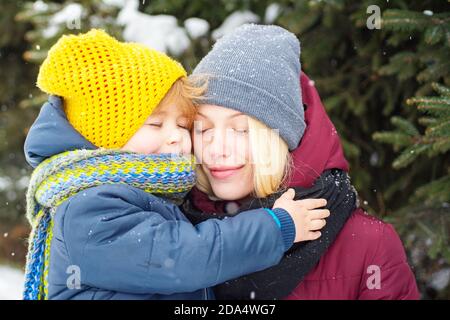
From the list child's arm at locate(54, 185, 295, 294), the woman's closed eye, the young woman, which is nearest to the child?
child's arm at locate(54, 185, 295, 294)

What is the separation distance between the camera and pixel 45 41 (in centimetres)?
458

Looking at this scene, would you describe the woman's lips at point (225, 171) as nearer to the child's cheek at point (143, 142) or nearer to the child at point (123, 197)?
the child at point (123, 197)

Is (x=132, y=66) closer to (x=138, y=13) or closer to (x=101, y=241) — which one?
(x=101, y=241)

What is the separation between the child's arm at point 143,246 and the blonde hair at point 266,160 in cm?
37

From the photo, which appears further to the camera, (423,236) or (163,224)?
(423,236)

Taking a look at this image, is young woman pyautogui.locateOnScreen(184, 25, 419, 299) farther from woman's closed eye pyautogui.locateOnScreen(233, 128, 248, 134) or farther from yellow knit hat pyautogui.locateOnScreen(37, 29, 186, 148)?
yellow knit hat pyautogui.locateOnScreen(37, 29, 186, 148)

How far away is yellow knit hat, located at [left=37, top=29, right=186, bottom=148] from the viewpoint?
2.57m

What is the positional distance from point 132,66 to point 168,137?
367 mm

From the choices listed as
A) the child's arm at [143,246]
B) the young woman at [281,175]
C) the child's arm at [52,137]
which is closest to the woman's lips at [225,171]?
the young woman at [281,175]

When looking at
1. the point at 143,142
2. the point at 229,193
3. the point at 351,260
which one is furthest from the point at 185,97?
the point at 351,260

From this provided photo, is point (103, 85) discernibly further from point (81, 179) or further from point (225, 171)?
point (225, 171)

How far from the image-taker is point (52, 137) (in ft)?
8.33

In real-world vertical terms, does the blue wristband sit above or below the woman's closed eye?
below
